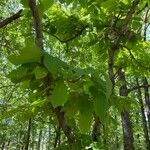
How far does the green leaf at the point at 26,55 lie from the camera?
3.71ft

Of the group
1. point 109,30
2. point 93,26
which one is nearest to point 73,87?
point 109,30


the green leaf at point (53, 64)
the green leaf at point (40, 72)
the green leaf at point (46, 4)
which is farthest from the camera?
the green leaf at point (46, 4)

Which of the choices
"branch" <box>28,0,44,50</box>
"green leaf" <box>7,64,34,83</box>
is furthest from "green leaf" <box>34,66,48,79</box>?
"branch" <box>28,0,44,50</box>

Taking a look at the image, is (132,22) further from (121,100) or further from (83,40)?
(121,100)

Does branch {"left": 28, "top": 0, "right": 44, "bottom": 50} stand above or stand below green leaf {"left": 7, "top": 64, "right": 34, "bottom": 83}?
above

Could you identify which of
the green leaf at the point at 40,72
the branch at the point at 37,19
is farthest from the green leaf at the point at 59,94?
the branch at the point at 37,19

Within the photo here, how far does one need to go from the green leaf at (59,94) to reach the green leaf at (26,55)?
128 mm

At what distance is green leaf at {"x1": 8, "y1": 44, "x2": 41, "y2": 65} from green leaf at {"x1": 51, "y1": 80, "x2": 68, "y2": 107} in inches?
5.0

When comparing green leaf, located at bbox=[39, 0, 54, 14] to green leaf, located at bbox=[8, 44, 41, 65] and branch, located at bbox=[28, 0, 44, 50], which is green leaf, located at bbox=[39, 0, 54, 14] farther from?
green leaf, located at bbox=[8, 44, 41, 65]

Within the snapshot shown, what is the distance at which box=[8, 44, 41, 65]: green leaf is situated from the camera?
3.71 feet

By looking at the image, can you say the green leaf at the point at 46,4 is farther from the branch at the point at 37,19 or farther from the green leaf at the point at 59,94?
the green leaf at the point at 59,94

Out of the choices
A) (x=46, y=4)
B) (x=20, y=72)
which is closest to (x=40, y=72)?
(x=20, y=72)

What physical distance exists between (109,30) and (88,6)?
44cm

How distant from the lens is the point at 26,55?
1.15 metres
